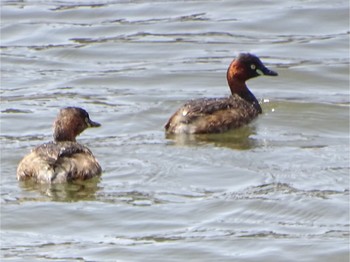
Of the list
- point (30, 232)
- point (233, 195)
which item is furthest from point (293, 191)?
point (30, 232)

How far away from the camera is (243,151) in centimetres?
1408

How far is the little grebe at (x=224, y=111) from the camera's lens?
14.9m

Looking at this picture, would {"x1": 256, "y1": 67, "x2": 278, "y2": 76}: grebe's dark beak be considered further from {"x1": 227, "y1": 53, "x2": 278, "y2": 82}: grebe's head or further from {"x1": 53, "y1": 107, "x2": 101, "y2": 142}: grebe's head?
{"x1": 53, "y1": 107, "x2": 101, "y2": 142}: grebe's head

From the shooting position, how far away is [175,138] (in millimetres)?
14617

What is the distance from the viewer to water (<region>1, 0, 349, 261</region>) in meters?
11.2

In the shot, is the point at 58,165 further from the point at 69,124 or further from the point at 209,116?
the point at 209,116

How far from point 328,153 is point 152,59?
5.39 meters

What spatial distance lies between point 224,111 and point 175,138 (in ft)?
2.61

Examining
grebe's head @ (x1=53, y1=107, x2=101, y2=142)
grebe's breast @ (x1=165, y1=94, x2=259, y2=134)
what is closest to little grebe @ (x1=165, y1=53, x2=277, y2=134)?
→ grebe's breast @ (x1=165, y1=94, x2=259, y2=134)

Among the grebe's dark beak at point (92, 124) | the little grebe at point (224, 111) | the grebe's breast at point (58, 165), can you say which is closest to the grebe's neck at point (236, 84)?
the little grebe at point (224, 111)

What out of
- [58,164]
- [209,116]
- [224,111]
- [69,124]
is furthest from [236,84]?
[58,164]

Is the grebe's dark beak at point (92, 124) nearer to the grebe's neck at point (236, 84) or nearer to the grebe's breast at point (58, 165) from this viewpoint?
the grebe's breast at point (58, 165)

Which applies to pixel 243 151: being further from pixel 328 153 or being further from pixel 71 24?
pixel 71 24

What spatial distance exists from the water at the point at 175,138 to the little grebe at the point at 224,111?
5.9 inches
